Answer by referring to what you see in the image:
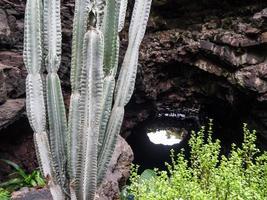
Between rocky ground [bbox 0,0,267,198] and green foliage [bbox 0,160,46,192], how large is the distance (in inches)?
10.3

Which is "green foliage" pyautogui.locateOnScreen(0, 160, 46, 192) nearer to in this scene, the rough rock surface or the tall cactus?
the rough rock surface

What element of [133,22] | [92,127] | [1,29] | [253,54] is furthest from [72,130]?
[253,54]

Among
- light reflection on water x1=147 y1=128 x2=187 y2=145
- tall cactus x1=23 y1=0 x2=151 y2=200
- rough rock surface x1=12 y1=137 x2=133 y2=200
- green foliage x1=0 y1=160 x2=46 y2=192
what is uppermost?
tall cactus x1=23 y1=0 x2=151 y2=200

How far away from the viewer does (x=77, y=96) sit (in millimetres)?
2994

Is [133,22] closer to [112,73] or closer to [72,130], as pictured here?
[112,73]

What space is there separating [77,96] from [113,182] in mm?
1697

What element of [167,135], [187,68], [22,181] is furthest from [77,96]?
[167,135]

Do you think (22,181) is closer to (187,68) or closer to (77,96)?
(77,96)

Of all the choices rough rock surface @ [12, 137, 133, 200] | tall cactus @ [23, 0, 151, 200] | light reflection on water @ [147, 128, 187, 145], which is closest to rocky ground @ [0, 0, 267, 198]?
light reflection on water @ [147, 128, 187, 145]

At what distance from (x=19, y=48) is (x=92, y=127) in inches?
113

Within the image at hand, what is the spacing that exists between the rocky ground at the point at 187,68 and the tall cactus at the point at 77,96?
1.75 m

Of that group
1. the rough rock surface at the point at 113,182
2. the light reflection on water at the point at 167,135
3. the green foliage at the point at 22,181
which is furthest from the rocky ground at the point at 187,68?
the rough rock surface at the point at 113,182

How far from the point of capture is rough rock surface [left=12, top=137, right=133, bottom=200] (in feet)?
13.7

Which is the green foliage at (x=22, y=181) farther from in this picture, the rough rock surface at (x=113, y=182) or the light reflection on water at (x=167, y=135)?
the light reflection on water at (x=167, y=135)
